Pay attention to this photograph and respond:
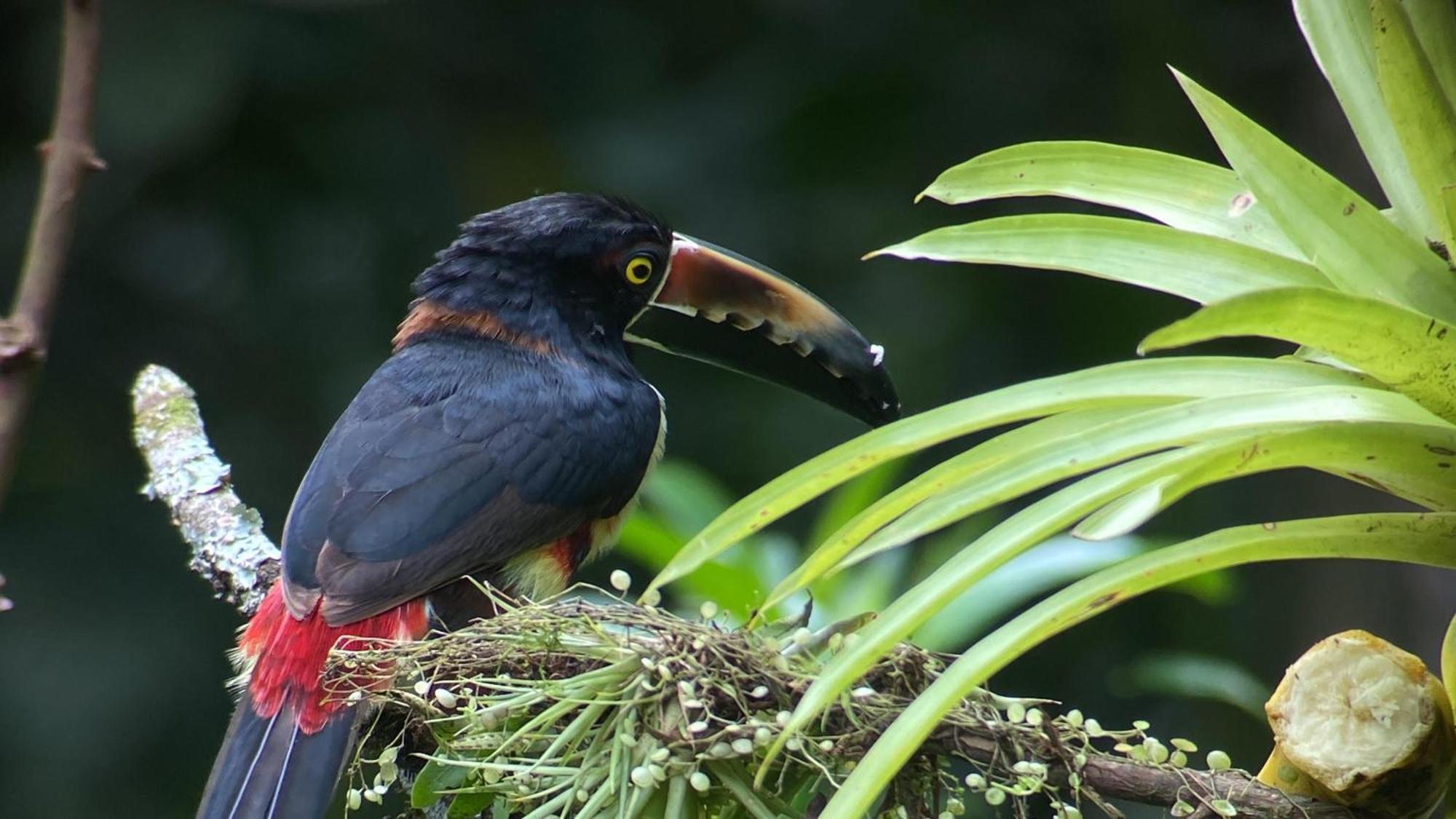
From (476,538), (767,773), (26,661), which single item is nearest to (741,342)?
(476,538)

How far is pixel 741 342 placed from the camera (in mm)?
2979

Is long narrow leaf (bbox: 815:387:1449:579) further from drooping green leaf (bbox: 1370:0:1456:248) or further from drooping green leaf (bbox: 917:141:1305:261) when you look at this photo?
drooping green leaf (bbox: 917:141:1305:261)

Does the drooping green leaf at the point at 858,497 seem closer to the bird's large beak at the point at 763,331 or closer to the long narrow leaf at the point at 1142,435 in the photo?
the bird's large beak at the point at 763,331

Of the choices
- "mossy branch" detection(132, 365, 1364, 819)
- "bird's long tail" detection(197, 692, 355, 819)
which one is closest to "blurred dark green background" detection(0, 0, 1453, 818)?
"bird's long tail" detection(197, 692, 355, 819)

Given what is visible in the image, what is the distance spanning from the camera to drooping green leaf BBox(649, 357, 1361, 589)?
1463 millimetres

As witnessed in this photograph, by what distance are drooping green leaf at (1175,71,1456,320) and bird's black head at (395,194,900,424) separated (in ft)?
4.52

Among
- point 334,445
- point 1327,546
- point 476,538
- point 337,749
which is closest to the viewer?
point 1327,546

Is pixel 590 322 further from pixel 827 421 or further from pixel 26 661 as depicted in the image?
pixel 26 661

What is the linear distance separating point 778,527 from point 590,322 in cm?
175

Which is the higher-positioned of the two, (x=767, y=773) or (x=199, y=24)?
(x=199, y=24)

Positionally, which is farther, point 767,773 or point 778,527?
point 778,527

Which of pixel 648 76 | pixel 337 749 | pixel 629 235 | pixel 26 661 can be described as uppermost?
pixel 648 76

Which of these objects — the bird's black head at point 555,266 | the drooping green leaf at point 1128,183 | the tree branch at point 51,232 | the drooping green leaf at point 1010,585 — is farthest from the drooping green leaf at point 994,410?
the bird's black head at point 555,266

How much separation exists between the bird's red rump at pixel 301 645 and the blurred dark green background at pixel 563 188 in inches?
84.8
